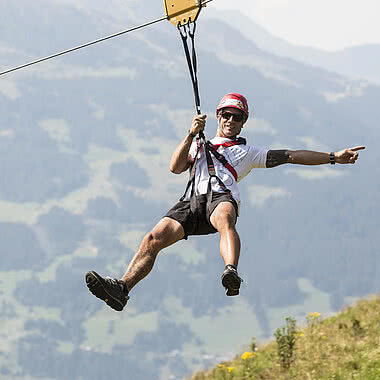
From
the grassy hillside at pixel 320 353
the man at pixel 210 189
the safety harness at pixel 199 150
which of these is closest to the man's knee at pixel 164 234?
the man at pixel 210 189

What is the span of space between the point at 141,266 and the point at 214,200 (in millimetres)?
922

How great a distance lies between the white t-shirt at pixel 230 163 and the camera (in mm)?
7094

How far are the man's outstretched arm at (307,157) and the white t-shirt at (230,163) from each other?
113mm

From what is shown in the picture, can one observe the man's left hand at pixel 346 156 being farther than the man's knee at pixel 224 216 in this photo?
Yes

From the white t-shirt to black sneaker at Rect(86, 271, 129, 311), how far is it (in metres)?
1.23

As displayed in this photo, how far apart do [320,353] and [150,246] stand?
4.08 meters

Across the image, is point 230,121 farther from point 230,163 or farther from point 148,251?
point 148,251

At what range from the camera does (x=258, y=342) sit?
14.0m

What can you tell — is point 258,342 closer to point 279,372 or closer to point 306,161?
point 279,372

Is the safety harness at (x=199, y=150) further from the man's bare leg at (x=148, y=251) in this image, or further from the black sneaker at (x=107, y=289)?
the black sneaker at (x=107, y=289)

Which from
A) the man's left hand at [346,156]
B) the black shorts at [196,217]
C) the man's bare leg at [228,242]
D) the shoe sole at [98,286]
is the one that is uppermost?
the man's left hand at [346,156]

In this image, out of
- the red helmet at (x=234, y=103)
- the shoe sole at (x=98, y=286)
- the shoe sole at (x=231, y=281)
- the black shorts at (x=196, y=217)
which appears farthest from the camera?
the red helmet at (x=234, y=103)

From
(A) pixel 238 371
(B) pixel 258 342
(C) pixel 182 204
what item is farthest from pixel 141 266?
(B) pixel 258 342

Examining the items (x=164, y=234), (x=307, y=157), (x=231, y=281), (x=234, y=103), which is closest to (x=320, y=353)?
(x=307, y=157)
